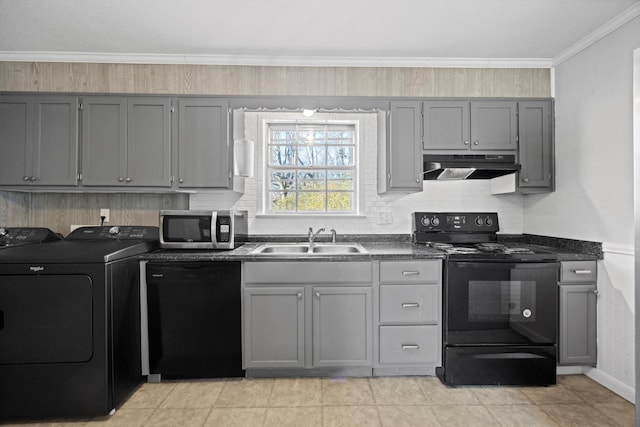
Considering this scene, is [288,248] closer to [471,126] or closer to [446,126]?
[446,126]

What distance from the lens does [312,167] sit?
348 centimetres

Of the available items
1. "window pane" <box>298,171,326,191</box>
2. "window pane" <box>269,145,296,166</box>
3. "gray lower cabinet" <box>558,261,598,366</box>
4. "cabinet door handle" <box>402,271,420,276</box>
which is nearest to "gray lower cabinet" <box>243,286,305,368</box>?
"cabinet door handle" <box>402,271,420,276</box>

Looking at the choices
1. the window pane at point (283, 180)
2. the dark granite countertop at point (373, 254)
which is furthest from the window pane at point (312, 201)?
the dark granite countertop at point (373, 254)

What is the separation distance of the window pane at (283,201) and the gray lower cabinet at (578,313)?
7.34ft

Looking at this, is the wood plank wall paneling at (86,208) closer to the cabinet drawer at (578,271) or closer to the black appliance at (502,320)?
the black appliance at (502,320)

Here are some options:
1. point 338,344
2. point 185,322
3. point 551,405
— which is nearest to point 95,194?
point 185,322

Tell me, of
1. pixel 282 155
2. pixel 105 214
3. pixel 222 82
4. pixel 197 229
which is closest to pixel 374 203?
pixel 282 155

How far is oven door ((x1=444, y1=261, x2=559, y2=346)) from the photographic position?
101 inches

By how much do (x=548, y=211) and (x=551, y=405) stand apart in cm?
154

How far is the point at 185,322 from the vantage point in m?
2.56

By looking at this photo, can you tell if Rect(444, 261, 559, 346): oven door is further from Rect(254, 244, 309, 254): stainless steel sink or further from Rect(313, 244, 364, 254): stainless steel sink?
Rect(254, 244, 309, 254): stainless steel sink

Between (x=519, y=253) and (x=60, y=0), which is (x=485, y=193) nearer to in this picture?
(x=519, y=253)

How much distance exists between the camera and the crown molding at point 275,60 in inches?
116

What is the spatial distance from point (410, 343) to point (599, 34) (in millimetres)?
2582
